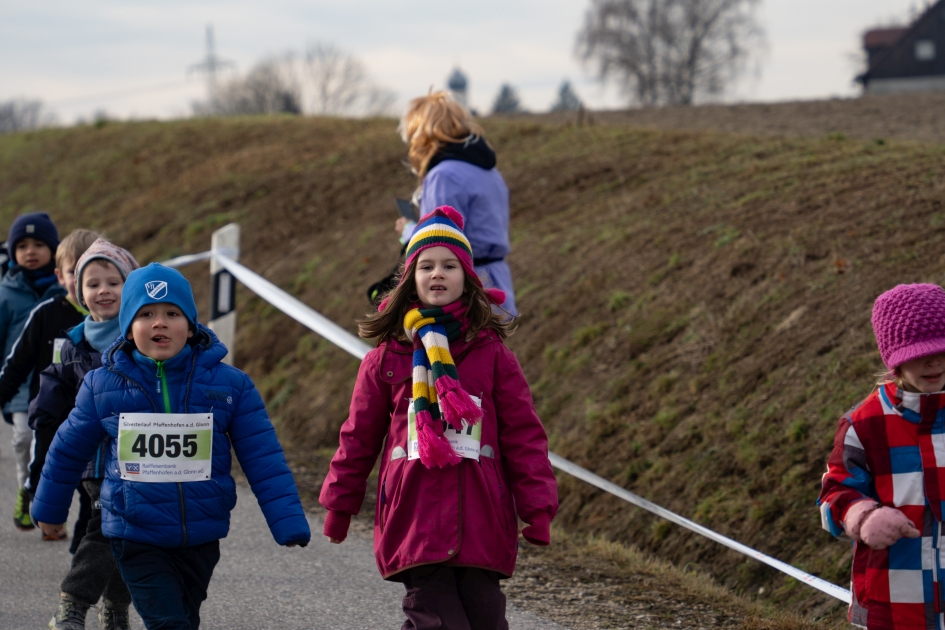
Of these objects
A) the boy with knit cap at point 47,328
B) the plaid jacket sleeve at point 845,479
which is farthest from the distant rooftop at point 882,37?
the plaid jacket sleeve at point 845,479

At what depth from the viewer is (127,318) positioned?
381 cm

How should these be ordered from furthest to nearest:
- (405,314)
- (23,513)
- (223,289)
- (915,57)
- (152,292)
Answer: (915,57) < (223,289) < (23,513) < (152,292) < (405,314)

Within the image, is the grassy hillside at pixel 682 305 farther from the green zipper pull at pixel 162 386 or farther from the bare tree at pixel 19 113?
the bare tree at pixel 19 113

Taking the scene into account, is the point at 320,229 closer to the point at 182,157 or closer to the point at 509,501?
the point at 182,157

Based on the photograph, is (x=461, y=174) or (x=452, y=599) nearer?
(x=452, y=599)

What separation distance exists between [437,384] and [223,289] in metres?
6.44

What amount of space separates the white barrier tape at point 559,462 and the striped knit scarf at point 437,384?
56.7 inches

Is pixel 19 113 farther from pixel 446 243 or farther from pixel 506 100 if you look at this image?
pixel 446 243

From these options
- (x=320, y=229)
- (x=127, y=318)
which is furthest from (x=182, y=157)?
(x=127, y=318)

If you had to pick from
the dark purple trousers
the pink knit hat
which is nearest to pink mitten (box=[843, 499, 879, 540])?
the pink knit hat

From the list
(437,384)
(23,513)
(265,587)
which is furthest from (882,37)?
(437,384)

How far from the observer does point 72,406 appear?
4.42 meters

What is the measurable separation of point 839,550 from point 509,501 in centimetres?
242

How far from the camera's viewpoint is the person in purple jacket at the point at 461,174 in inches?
219
